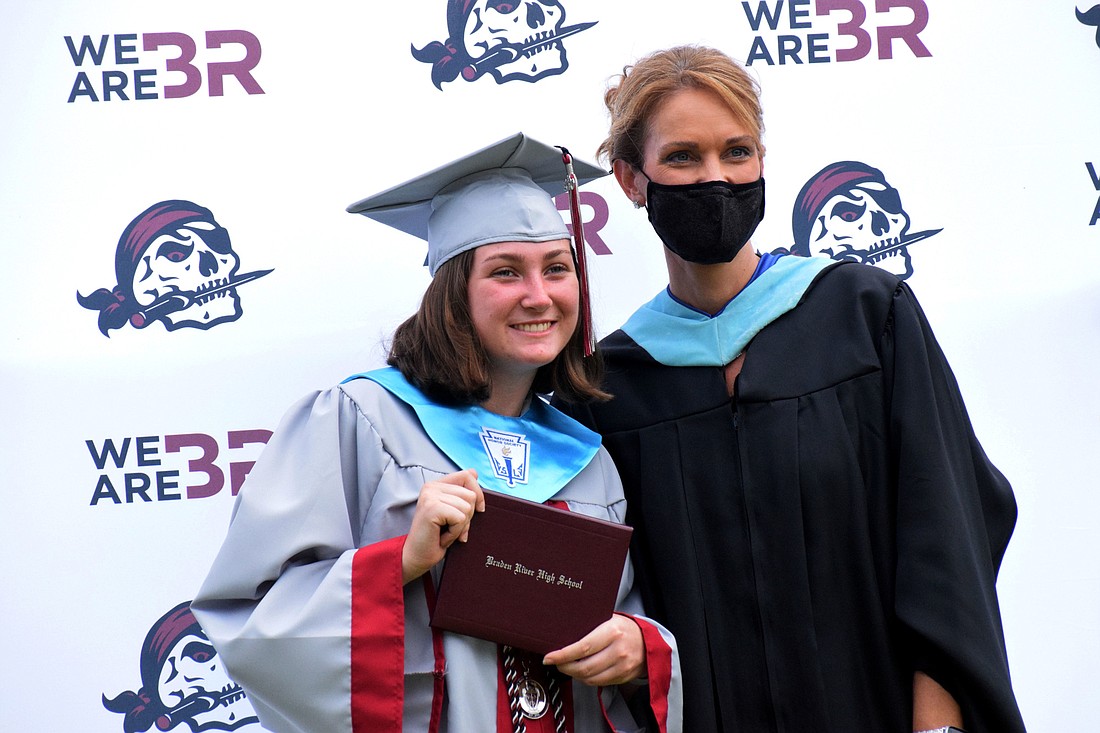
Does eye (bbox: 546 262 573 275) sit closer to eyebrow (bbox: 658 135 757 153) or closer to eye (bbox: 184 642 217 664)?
eyebrow (bbox: 658 135 757 153)

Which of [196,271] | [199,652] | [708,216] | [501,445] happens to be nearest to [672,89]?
[708,216]

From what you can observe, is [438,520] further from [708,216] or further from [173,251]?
[173,251]

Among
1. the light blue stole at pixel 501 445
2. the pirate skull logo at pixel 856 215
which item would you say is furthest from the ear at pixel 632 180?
the pirate skull logo at pixel 856 215

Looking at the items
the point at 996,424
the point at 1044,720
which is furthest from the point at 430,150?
the point at 1044,720

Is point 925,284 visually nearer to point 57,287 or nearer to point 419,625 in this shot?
point 419,625

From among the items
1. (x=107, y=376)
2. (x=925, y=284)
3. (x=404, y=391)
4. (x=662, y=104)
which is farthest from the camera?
(x=925, y=284)

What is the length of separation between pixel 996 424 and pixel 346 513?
202 centimetres

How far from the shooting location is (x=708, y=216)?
7.23 ft

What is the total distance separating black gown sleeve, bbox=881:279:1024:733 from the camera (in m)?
2.04

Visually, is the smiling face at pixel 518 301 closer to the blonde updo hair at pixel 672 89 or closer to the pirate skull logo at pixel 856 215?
the blonde updo hair at pixel 672 89

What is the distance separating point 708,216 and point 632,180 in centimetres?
26

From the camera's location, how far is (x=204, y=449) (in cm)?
295

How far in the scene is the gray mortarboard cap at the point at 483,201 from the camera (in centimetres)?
217

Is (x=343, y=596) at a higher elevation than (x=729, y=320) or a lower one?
lower
